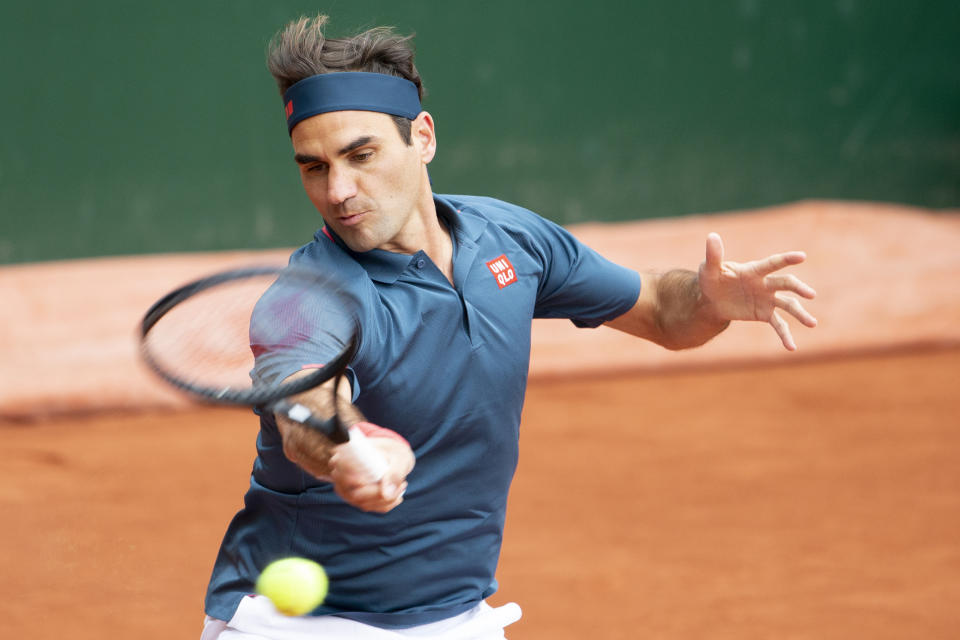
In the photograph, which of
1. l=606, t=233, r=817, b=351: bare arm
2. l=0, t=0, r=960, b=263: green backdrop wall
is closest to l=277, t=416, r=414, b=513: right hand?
l=606, t=233, r=817, b=351: bare arm

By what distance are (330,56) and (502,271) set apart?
0.55 metres

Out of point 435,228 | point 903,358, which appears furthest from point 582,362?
point 435,228

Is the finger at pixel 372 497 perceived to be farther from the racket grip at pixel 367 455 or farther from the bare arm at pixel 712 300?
the bare arm at pixel 712 300

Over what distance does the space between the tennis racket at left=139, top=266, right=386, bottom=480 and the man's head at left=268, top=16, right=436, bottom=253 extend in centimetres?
18

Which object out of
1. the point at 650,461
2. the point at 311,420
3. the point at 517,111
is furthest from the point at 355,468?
the point at 517,111

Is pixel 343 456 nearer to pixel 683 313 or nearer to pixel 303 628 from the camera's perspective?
pixel 303 628

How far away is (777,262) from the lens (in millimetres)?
2598

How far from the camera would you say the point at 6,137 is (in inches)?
302

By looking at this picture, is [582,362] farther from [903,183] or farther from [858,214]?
[903,183]

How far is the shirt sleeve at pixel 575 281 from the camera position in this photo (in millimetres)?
2695

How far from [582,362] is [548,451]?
1.56 m

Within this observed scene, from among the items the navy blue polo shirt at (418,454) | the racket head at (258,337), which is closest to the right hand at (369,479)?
the racket head at (258,337)

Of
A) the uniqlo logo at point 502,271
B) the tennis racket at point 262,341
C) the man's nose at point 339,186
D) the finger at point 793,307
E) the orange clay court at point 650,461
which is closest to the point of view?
the tennis racket at point 262,341

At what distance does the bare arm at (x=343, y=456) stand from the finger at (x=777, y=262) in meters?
1.02
